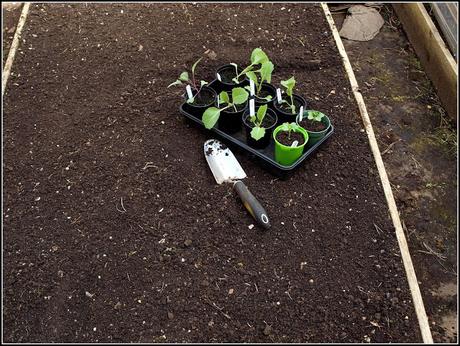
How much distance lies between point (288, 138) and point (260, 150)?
166mm

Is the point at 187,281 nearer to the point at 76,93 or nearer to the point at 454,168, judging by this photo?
the point at 76,93

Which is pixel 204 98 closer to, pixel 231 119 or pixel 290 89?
pixel 231 119

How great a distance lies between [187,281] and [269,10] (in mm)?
1986

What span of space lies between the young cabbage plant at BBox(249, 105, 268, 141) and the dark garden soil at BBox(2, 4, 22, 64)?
1842mm

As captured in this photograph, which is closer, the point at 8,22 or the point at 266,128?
the point at 266,128

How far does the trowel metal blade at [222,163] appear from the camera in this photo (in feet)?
6.57

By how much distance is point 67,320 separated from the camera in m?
1.65

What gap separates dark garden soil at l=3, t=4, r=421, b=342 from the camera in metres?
1.65

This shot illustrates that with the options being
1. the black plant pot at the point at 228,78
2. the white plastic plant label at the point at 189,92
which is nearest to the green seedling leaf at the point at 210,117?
the white plastic plant label at the point at 189,92

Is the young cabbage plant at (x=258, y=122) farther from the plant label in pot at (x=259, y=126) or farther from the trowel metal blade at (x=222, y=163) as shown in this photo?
the trowel metal blade at (x=222, y=163)

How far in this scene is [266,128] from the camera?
203 centimetres

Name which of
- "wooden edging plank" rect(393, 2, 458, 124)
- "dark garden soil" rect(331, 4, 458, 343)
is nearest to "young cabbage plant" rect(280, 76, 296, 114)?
"dark garden soil" rect(331, 4, 458, 343)

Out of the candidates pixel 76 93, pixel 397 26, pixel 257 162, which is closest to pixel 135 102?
pixel 76 93

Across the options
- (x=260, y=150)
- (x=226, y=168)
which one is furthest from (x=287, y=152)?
(x=226, y=168)
